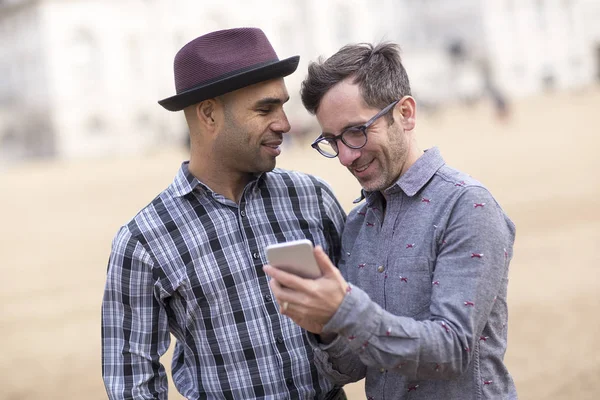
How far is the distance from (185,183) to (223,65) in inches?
17.3

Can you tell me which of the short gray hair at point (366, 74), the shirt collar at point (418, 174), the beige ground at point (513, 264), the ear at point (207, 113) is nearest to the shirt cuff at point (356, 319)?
the shirt collar at point (418, 174)

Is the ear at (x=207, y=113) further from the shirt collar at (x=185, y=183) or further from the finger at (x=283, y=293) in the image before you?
the finger at (x=283, y=293)

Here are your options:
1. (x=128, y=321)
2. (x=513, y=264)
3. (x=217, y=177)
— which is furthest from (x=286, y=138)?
(x=128, y=321)

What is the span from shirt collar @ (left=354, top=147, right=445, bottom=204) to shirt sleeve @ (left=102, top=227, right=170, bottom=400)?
898mm

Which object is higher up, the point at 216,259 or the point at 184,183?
the point at 184,183

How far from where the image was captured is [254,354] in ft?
9.12

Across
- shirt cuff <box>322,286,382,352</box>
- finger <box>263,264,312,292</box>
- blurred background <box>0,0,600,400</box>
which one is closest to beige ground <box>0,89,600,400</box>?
blurred background <box>0,0,600,400</box>

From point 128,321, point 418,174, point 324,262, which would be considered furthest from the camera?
point 128,321

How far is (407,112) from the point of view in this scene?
248 cm

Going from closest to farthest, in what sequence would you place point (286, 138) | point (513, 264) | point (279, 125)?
point (279, 125), point (513, 264), point (286, 138)

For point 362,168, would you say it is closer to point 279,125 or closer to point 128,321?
point 279,125

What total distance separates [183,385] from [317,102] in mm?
1121
